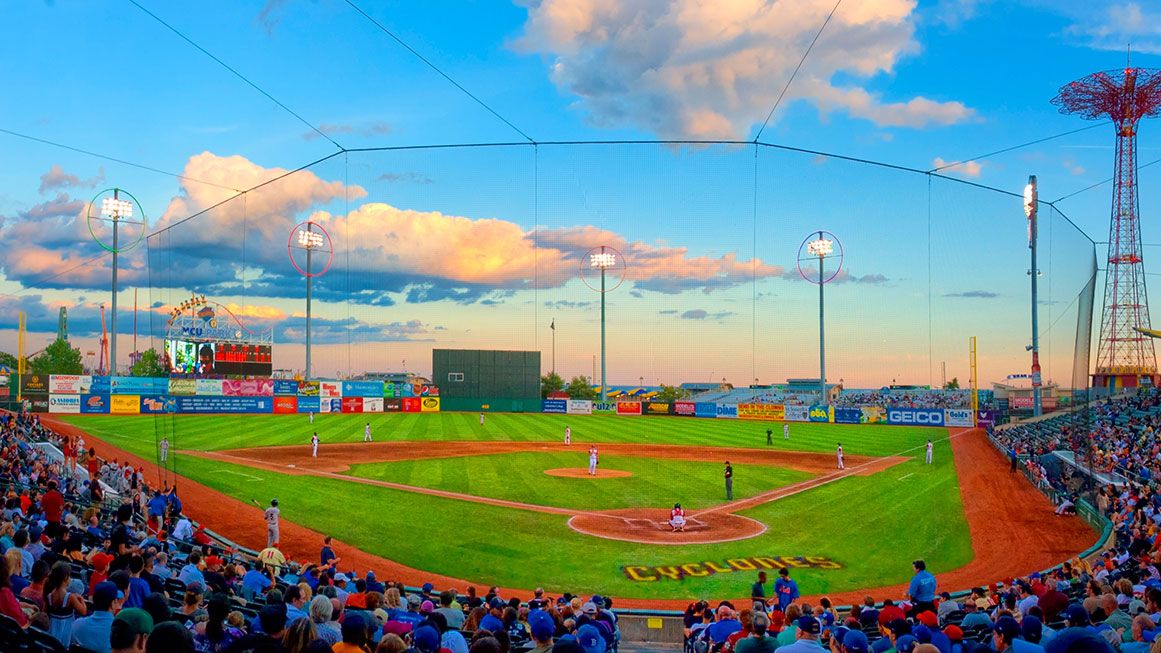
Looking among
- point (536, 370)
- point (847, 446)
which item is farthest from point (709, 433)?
point (536, 370)

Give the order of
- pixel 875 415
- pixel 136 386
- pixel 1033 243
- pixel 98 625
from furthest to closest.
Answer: pixel 875 415, pixel 136 386, pixel 1033 243, pixel 98 625

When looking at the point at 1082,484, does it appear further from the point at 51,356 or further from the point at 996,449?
the point at 51,356

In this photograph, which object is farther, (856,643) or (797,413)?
(797,413)

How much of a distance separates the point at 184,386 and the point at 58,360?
6382cm

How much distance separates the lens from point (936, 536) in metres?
20.7

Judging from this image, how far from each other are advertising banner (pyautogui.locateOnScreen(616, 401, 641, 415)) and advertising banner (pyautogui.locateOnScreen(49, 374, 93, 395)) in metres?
43.6

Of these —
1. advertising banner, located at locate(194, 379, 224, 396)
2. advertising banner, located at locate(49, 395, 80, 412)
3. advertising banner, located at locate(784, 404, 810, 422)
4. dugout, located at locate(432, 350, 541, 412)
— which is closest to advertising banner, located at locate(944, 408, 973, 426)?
advertising banner, located at locate(784, 404, 810, 422)

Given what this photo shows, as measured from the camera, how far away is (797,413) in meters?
61.6

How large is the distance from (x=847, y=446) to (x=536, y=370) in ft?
112

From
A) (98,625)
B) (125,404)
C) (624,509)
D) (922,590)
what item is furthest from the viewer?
(125,404)

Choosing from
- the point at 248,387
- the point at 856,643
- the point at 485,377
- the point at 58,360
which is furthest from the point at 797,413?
the point at 58,360

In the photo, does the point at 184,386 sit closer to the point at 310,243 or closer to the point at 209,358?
the point at 209,358

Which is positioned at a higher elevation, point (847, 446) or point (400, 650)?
point (400, 650)

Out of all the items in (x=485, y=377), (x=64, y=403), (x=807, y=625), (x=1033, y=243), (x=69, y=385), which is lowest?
(x=64, y=403)
